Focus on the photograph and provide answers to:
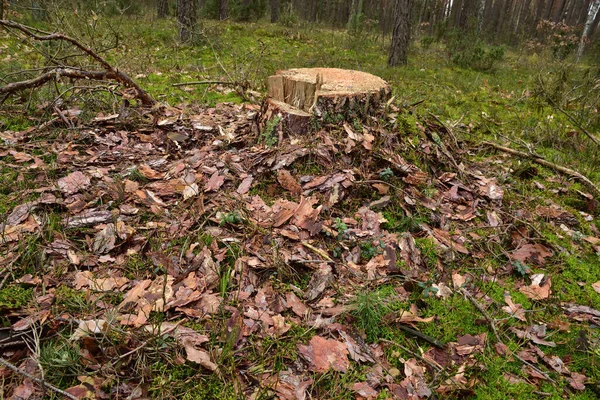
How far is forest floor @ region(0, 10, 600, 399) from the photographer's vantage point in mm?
1987

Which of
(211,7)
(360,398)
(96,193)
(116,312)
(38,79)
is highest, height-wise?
(211,7)

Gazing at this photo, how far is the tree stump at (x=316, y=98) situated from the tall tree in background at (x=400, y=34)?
577cm

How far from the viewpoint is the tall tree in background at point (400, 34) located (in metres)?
8.75

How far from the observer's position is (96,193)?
3.06 m

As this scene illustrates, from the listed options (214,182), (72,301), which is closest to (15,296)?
(72,301)

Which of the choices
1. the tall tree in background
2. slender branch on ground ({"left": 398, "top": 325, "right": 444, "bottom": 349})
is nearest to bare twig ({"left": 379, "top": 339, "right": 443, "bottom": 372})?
slender branch on ground ({"left": 398, "top": 325, "right": 444, "bottom": 349})

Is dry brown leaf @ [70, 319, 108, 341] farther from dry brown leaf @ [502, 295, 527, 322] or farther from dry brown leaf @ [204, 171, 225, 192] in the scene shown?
dry brown leaf @ [502, 295, 527, 322]

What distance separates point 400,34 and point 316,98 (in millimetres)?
6669

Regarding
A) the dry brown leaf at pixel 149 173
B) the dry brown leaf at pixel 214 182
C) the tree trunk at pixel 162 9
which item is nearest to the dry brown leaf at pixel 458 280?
the dry brown leaf at pixel 214 182

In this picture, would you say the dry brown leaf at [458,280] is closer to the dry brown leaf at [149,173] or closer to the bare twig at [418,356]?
the bare twig at [418,356]

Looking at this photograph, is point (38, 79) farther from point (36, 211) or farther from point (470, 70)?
point (470, 70)

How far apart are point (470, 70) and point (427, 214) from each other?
27.4 feet

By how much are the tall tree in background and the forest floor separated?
204 inches

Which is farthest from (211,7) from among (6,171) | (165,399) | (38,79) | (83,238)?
(165,399)
